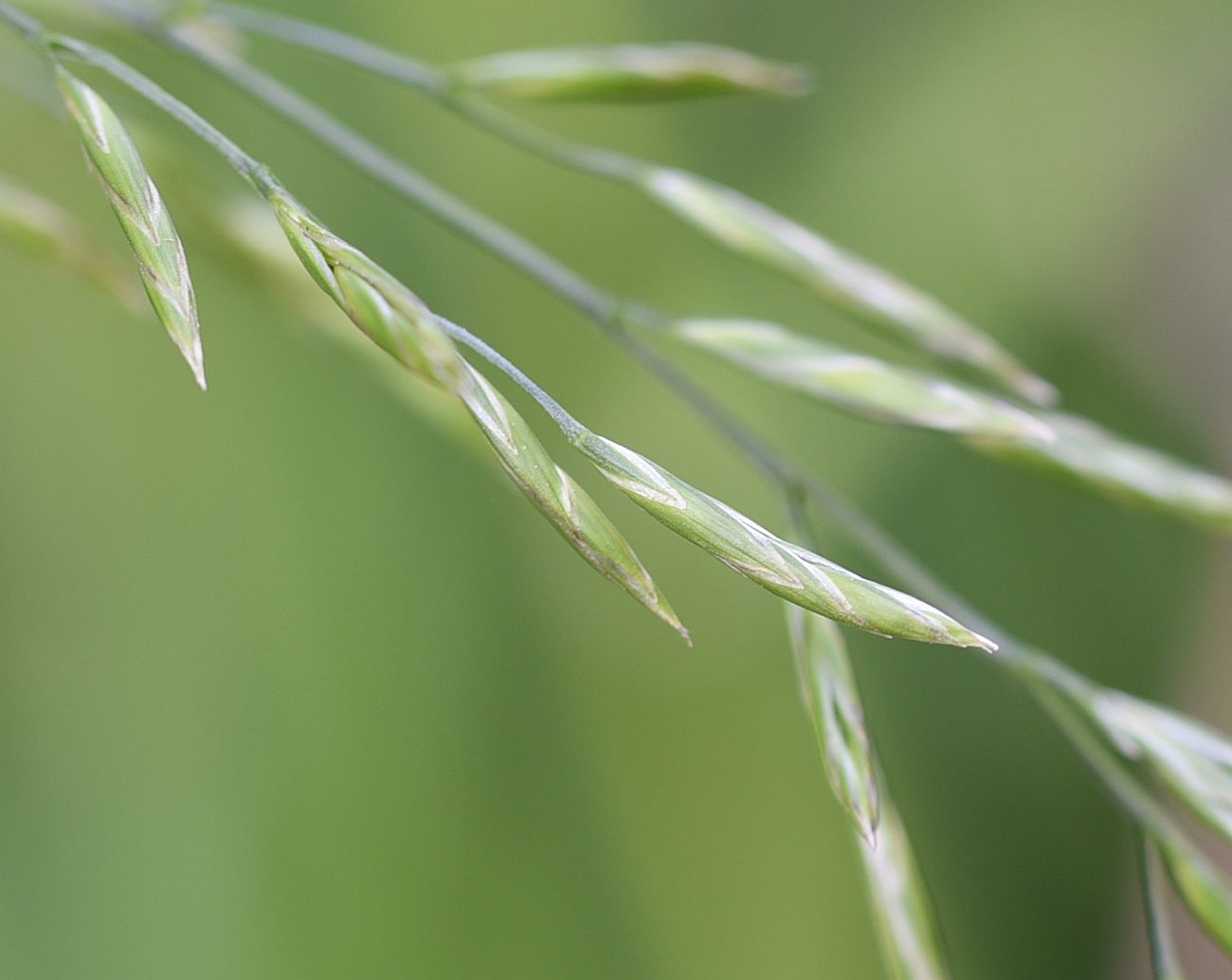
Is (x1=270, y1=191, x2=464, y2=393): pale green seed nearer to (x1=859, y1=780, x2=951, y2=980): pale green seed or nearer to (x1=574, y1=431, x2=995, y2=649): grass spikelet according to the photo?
(x1=574, y1=431, x2=995, y2=649): grass spikelet

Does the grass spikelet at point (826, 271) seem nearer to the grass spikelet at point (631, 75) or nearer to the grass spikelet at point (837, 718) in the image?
the grass spikelet at point (631, 75)

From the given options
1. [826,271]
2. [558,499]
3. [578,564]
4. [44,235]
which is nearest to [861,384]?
[826,271]

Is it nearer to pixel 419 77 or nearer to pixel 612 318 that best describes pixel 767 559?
pixel 612 318

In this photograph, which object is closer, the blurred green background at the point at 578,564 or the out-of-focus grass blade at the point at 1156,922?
the out-of-focus grass blade at the point at 1156,922

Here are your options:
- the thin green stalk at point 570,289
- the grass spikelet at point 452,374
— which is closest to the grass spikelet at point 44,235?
the thin green stalk at point 570,289

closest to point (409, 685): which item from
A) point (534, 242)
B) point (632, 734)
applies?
point (632, 734)

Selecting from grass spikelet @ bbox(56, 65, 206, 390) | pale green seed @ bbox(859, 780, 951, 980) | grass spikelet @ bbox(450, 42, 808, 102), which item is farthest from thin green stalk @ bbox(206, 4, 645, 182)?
pale green seed @ bbox(859, 780, 951, 980)

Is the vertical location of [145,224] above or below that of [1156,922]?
A: above
